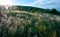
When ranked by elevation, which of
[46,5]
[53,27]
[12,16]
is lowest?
[53,27]

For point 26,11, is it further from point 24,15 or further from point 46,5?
point 46,5

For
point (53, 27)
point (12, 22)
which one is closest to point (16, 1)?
point (12, 22)

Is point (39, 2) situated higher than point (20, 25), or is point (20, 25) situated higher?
point (39, 2)

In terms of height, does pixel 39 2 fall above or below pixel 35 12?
above

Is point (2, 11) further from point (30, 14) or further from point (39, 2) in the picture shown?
point (39, 2)

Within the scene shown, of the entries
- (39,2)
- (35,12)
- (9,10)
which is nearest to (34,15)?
(35,12)

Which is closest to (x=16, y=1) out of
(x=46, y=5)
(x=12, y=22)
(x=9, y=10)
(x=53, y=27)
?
(x=9, y=10)
